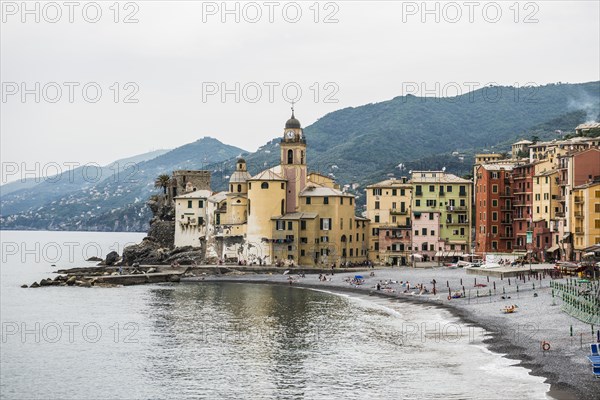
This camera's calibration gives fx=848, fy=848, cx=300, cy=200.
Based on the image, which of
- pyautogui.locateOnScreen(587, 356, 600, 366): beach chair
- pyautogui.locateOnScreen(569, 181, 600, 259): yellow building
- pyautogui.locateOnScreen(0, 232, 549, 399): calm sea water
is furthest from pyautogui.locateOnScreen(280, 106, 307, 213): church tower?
pyautogui.locateOnScreen(587, 356, 600, 366): beach chair

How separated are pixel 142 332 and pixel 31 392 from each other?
78.7ft

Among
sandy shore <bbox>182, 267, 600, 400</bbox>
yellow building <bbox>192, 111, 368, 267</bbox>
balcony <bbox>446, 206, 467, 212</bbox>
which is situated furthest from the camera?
balcony <bbox>446, 206, 467, 212</bbox>

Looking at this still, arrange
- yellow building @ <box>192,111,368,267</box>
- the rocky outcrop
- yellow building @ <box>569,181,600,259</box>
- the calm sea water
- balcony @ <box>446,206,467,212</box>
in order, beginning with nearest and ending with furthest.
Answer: the calm sea water < yellow building @ <box>569,181,600,259</box> < yellow building @ <box>192,111,368,267</box> < balcony @ <box>446,206,467,212</box> < the rocky outcrop

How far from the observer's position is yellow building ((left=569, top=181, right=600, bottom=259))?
103000 millimetres

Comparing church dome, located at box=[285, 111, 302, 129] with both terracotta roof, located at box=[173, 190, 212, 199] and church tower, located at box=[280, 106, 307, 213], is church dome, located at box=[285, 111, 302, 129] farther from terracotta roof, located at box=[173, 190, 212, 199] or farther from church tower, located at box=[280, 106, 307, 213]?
terracotta roof, located at box=[173, 190, 212, 199]

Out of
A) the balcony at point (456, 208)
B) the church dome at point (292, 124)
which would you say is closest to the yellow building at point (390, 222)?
the balcony at point (456, 208)

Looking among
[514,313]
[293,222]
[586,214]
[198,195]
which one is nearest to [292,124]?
[293,222]

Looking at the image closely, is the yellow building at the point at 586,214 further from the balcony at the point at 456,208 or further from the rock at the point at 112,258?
the rock at the point at 112,258

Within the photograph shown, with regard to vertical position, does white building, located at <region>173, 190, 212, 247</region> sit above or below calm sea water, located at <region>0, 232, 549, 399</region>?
above

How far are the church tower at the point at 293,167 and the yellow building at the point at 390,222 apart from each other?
1271cm

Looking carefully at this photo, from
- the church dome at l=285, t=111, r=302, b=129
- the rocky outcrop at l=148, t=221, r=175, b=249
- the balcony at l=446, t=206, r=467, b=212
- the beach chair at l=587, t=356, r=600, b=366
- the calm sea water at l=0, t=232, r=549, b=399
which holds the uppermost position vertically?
the church dome at l=285, t=111, r=302, b=129

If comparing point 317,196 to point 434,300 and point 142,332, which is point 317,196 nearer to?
point 434,300

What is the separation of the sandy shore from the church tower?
13.5 m

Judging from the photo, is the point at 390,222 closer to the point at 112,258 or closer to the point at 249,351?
the point at 112,258
